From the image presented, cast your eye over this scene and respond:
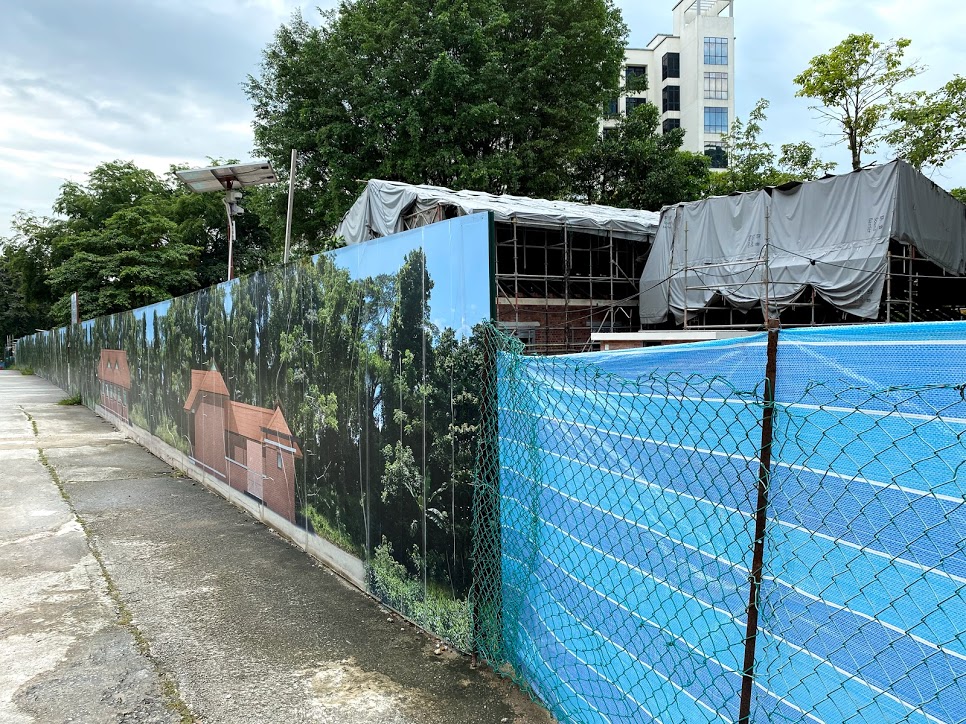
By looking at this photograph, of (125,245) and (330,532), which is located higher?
(125,245)

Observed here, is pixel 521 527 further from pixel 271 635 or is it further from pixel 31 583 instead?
pixel 31 583

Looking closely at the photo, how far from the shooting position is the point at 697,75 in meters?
56.6

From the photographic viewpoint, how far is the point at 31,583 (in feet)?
18.1

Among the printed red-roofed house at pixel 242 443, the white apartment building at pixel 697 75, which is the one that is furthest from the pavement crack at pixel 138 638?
the white apartment building at pixel 697 75

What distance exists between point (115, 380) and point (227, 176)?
25.3ft

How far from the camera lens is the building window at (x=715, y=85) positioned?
56656 mm

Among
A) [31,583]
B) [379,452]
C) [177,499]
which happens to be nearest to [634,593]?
[379,452]

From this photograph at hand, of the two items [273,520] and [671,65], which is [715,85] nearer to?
[671,65]

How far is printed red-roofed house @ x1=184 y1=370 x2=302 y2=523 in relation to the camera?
6766mm

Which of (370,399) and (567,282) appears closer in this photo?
(370,399)

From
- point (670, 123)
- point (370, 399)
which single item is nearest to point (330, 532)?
point (370, 399)

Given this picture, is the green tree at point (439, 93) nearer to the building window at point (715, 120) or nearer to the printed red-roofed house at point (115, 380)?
the printed red-roofed house at point (115, 380)

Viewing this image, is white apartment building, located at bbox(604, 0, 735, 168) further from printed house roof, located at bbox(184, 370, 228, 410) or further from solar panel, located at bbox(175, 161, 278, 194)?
printed house roof, located at bbox(184, 370, 228, 410)

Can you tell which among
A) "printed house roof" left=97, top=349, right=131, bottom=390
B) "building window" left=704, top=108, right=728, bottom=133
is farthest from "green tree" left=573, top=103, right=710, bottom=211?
"building window" left=704, top=108, right=728, bottom=133
